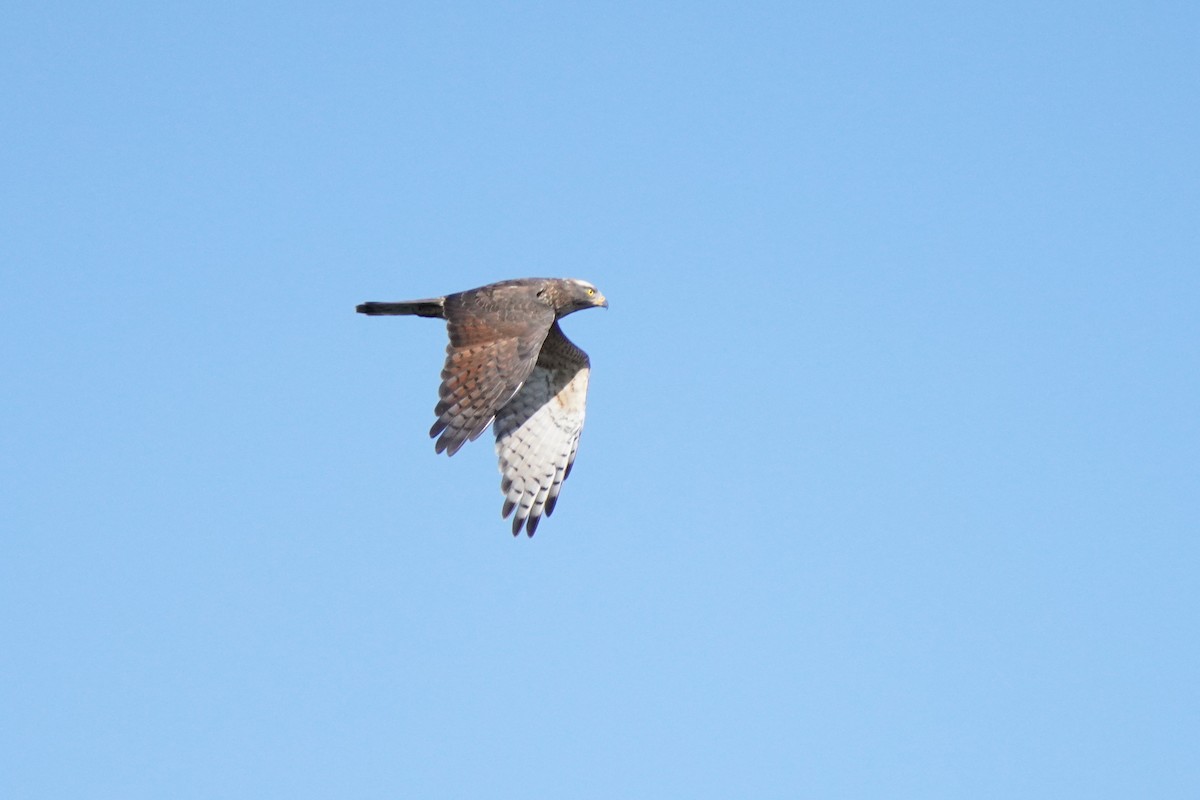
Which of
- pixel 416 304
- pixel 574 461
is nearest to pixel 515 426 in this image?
pixel 574 461

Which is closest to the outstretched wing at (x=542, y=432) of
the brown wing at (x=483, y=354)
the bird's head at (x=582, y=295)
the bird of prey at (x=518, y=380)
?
the bird of prey at (x=518, y=380)

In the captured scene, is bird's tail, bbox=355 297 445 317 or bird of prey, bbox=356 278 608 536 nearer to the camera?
bird of prey, bbox=356 278 608 536

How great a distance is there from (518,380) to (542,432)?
7.62ft

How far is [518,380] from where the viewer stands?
44.4ft

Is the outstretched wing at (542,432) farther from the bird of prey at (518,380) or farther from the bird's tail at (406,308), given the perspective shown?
Answer: the bird's tail at (406,308)

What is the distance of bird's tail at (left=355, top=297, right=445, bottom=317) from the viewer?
564 inches

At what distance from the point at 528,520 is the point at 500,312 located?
8.28 ft

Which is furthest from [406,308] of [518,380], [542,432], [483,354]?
[542,432]

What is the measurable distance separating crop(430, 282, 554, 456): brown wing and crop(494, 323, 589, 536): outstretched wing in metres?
1.45

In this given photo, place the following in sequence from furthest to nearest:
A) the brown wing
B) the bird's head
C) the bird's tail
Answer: the bird's head < the bird's tail < the brown wing

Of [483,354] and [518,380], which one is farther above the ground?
[483,354]

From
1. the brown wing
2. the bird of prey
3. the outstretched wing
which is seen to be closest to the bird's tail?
the bird of prey

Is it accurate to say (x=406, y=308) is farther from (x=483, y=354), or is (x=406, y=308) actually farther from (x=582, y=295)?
(x=582, y=295)

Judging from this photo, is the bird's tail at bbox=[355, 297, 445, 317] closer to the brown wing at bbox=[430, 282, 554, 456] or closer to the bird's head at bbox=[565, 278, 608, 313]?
the brown wing at bbox=[430, 282, 554, 456]
